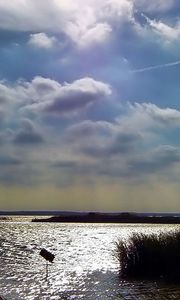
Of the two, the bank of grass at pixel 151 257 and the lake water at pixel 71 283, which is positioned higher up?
the bank of grass at pixel 151 257

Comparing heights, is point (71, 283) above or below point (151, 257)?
below

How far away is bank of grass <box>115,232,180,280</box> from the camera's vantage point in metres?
33.0

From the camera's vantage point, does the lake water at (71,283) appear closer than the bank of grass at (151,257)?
Yes

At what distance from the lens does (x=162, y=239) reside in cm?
3447

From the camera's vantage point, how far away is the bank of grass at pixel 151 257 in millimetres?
32969

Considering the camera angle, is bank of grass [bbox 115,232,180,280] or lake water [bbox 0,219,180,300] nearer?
lake water [bbox 0,219,180,300]

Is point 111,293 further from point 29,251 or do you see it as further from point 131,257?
point 29,251

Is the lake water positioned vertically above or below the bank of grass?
below

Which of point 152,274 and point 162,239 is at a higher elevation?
point 162,239

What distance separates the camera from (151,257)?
33.5 m

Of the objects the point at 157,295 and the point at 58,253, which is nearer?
the point at 157,295

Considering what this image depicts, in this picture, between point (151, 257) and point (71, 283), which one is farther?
point (151, 257)

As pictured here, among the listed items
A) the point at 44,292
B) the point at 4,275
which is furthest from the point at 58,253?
the point at 44,292

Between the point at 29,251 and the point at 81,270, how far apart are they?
62.3 feet
